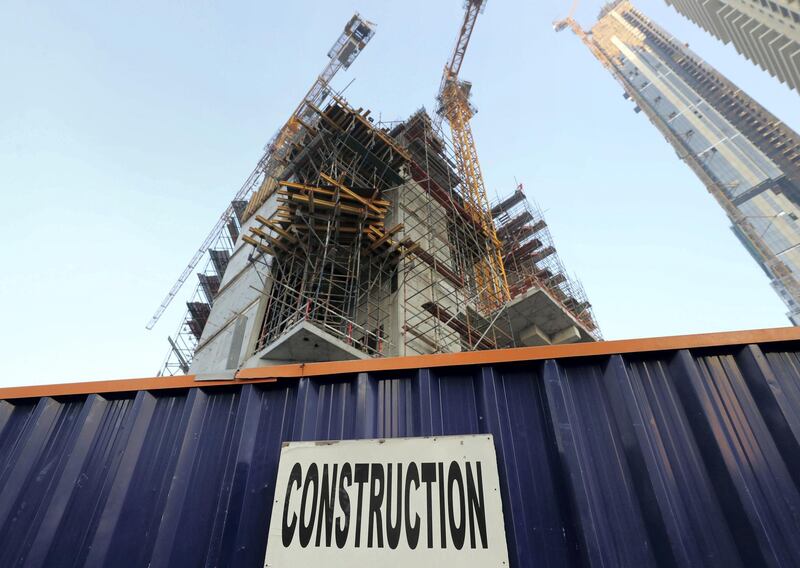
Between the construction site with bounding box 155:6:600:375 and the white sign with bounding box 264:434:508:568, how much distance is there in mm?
8013

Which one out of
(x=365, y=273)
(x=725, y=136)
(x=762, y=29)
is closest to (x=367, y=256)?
(x=365, y=273)

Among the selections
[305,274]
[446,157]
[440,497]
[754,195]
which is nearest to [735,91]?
[754,195]

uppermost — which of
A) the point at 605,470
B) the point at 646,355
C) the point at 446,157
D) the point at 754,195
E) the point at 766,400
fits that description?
the point at 754,195

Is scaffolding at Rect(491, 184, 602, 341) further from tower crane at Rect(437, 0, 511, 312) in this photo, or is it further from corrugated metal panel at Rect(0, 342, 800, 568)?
corrugated metal panel at Rect(0, 342, 800, 568)

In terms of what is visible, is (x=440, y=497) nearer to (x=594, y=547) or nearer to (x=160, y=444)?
(x=594, y=547)

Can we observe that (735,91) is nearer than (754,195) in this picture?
No

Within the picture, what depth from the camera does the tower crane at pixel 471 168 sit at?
18422 millimetres

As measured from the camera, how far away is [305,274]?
13750 millimetres

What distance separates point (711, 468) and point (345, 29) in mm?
51580

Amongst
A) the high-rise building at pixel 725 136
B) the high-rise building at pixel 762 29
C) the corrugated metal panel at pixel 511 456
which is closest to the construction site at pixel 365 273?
the corrugated metal panel at pixel 511 456

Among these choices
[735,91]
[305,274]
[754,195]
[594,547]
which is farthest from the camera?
[735,91]

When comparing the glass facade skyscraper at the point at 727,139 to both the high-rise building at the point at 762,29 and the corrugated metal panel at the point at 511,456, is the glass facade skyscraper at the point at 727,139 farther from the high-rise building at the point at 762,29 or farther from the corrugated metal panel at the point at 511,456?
the corrugated metal panel at the point at 511,456

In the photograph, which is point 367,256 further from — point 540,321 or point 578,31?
point 578,31

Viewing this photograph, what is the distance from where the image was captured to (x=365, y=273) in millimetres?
15922
